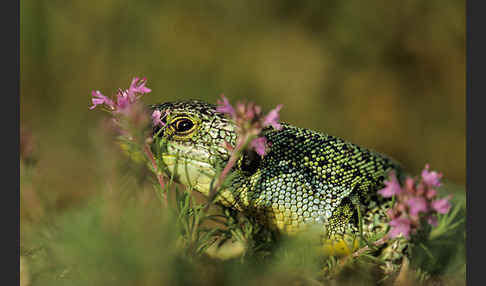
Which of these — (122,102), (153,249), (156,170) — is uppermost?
(122,102)

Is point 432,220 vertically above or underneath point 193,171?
underneath

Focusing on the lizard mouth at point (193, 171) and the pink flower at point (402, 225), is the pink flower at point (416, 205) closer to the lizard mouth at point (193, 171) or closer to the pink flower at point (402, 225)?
the pink flower at point (402, 225)

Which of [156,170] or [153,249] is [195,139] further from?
[153,249]

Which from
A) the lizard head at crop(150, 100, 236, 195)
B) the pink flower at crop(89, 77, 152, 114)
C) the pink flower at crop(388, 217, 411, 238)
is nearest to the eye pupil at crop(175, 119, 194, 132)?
the lizard head at crop(150, 100, 236, 195)

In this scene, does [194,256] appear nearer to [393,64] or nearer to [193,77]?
[193,77]

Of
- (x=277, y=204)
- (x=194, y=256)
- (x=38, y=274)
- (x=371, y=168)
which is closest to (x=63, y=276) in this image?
(x=38, y=274)

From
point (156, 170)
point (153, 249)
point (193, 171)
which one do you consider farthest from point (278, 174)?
point (153, 249)

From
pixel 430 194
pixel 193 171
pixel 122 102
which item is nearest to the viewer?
pixel 430 194
